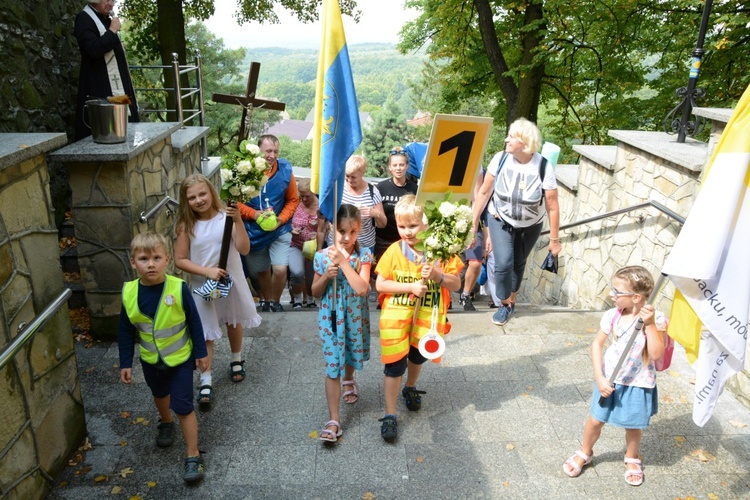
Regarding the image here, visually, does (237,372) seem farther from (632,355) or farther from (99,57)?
(99,57)

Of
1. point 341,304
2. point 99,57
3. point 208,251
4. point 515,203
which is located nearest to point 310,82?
point 99,57

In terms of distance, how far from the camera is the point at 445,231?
3.57m

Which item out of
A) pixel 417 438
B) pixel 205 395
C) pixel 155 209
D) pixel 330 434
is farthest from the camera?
pixel 155 209

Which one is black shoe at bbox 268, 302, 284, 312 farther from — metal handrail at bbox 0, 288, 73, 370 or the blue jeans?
metal handrail at bbox 0, 288, 73, 370

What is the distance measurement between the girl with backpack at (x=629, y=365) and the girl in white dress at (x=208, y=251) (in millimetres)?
2526

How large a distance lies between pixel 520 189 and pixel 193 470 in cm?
343

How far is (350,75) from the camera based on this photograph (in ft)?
12.3

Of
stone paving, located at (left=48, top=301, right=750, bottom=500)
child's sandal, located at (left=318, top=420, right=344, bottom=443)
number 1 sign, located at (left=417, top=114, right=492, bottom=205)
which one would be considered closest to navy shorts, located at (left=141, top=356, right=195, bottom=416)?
stone paving, located at (left=48, top=301, right=750, bottom=500)

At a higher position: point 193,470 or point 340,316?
point 340,316

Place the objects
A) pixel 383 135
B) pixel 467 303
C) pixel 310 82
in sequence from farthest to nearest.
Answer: pixel 310 82 → pixel 383 135 → pixel 467 303

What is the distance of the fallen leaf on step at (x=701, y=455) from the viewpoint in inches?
151

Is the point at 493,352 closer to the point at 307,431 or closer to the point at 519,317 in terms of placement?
the point at 519,317

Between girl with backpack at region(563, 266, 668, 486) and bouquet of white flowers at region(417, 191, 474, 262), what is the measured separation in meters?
0.93

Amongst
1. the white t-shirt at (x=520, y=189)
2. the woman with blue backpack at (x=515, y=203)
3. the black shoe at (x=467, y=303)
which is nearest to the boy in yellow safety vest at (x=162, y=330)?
the woman with blue backpack at (x=515, y=203)
